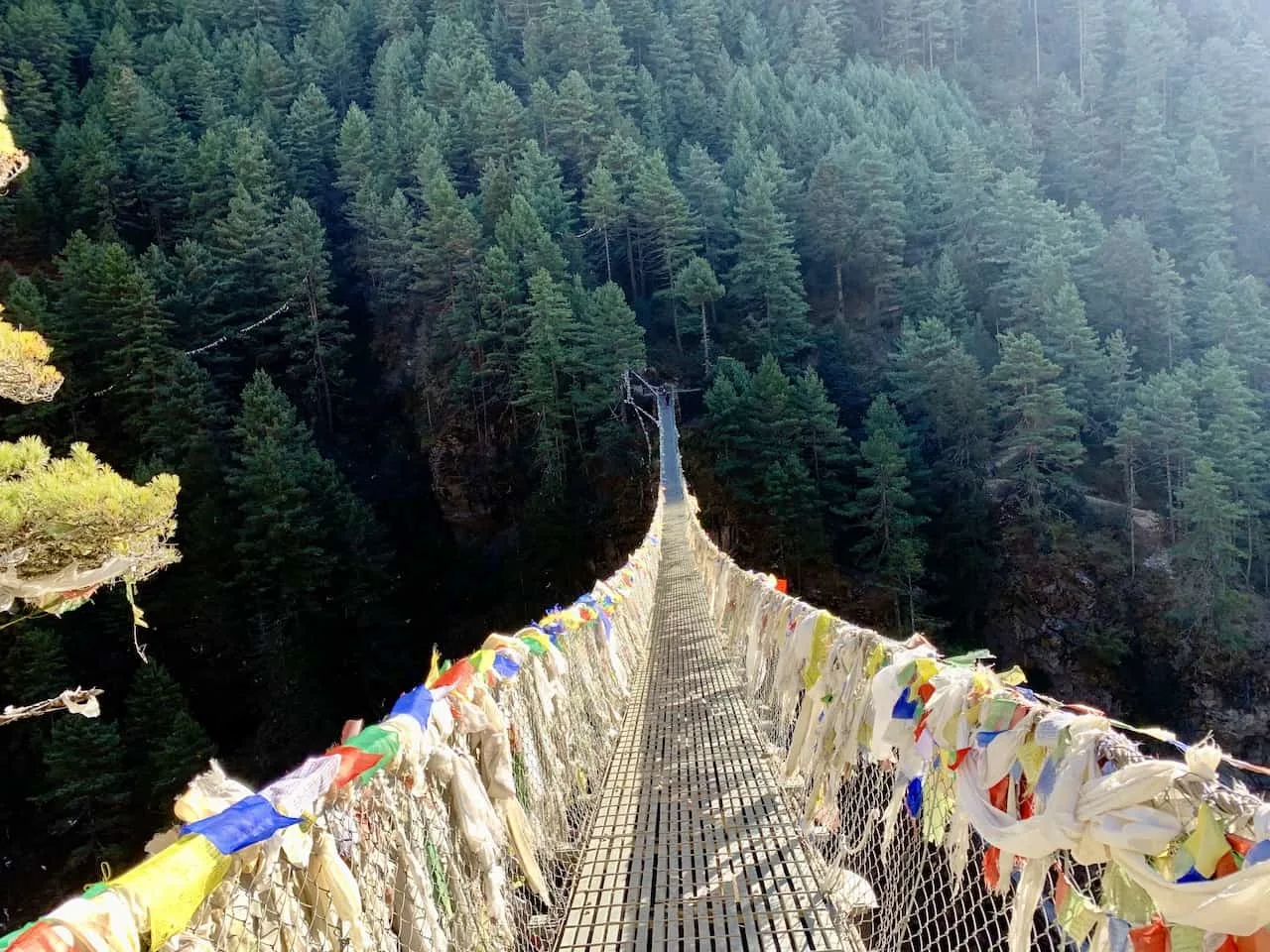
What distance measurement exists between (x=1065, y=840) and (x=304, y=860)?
110cm

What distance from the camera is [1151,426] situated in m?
18.4

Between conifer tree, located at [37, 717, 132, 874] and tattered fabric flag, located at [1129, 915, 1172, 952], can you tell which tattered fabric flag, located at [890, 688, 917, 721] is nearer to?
tattered fabric flag, located at [1129, 915, 1172, 952]

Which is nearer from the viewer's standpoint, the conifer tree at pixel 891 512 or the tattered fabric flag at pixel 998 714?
the tattered fabric flag at pixel 998 714

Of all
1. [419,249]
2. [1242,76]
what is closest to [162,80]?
[419,249]

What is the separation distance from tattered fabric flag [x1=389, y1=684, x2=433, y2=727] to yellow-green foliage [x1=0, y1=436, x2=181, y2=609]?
2.81 metres

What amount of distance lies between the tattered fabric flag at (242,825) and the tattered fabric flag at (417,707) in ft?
1.72

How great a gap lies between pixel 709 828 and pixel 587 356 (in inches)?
719

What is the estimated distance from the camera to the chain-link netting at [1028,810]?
984mm

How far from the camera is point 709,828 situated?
119 inches

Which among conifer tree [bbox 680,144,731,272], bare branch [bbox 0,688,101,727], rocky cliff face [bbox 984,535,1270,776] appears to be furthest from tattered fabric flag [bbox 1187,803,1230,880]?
conifer tree [bbox 680,144,731,272]

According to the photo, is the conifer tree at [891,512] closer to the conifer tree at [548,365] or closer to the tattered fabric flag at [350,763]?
the conifer tree at [548,365]

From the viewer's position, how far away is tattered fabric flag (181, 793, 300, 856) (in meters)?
1.14

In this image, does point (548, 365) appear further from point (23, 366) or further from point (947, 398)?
point (23, 366)

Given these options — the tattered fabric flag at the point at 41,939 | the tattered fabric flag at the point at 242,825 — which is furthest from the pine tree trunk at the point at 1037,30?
the tattered fabric flag at the point at 41,939
